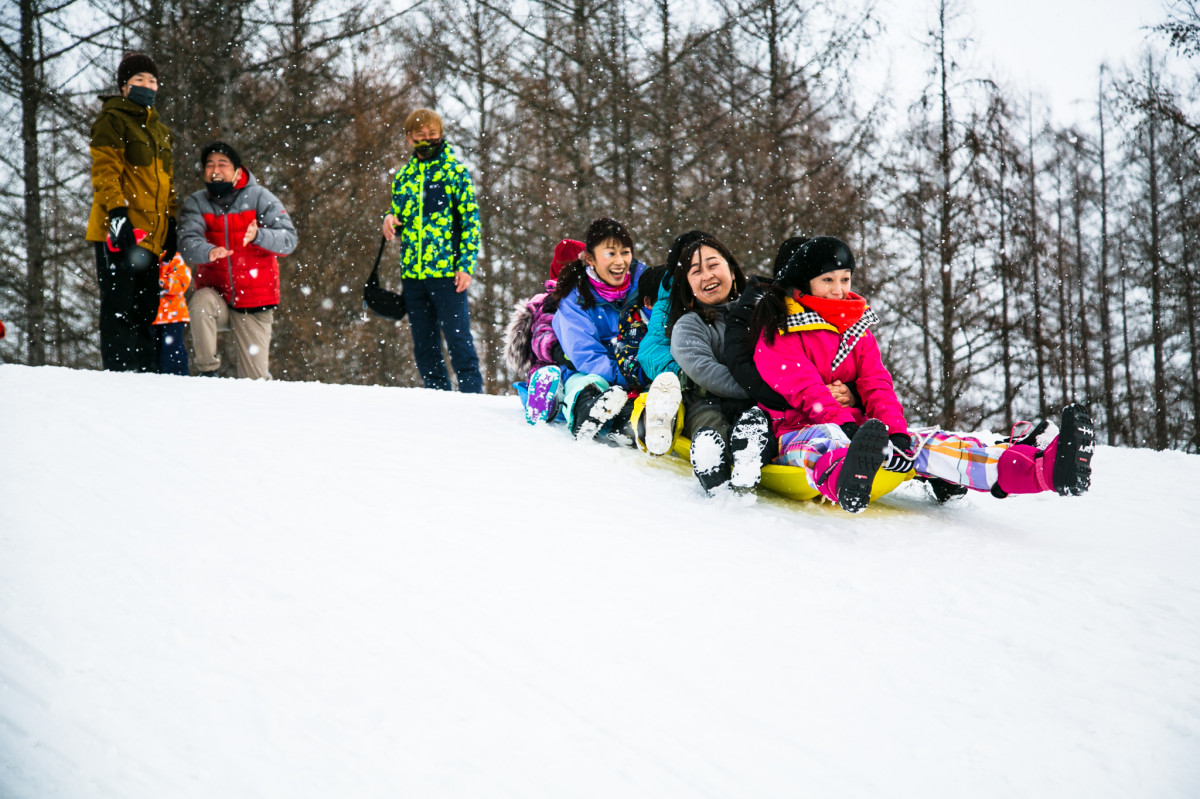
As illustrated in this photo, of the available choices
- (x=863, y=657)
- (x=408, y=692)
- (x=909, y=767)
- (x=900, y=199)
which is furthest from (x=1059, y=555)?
(x=900, y=199)

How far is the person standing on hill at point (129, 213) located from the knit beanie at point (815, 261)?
3372 millimetres

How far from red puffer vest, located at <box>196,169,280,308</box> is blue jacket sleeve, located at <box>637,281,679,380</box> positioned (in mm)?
2703

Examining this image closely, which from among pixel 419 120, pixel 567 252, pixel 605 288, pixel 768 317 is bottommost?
pixel 768 317

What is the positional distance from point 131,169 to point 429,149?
1666 mm

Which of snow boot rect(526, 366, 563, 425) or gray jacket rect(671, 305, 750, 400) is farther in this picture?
snow boot rect(526, 366, 563, 425)

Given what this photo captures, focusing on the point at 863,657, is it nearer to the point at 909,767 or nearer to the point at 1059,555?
the point at 909,767

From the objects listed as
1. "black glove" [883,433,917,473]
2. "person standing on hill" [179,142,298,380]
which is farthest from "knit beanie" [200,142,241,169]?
"black glove" [883,433,917,473]

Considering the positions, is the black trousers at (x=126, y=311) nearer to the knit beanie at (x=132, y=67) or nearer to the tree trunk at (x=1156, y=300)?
the knit beanie at (x=132, y=67)

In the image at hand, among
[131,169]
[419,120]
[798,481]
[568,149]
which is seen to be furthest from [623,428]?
[568,149]

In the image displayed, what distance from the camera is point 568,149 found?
10195 mm

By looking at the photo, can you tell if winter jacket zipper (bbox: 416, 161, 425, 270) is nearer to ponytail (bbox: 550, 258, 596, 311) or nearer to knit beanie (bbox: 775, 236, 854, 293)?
ponytail (bbox: 550, 258, 596, 311)

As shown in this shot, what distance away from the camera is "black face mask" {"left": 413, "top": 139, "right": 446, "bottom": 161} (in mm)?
4980

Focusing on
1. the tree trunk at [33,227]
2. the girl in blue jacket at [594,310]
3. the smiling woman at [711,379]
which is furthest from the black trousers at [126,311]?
the tree trunk at [33,227]

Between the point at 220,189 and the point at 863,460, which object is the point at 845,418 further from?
the point at 220,189
